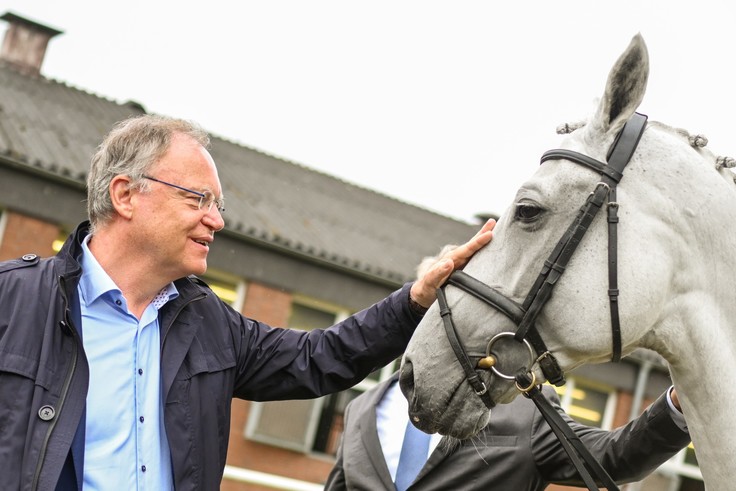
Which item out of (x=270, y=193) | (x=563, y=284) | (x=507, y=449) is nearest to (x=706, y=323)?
(x=563, y=284)

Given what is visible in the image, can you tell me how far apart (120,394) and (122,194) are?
69cm

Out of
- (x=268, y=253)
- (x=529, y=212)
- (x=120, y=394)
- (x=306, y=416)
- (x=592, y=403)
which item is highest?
(x=529, y=212)

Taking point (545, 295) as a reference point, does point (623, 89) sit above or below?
above

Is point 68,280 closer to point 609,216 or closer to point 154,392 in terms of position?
point 154,392

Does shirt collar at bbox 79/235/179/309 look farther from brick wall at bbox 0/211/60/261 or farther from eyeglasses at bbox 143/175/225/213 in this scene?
brick wall at bbox 0/211/60/261

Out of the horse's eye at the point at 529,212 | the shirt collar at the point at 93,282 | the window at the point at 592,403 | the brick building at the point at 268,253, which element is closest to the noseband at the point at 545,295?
the horse's eye at the point at 529,212

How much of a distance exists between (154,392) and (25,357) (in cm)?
41

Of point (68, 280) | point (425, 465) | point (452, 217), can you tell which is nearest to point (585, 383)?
point (452, 217)

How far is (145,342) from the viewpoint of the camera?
298cm

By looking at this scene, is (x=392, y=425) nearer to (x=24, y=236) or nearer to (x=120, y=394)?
(x=120, y=394)

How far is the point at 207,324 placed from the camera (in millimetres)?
3180

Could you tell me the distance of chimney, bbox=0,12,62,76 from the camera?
19453 millimetres

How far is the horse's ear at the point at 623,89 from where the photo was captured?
2703 mm

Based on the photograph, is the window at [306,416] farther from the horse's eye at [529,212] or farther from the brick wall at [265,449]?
the horse's eye at [529,212]
